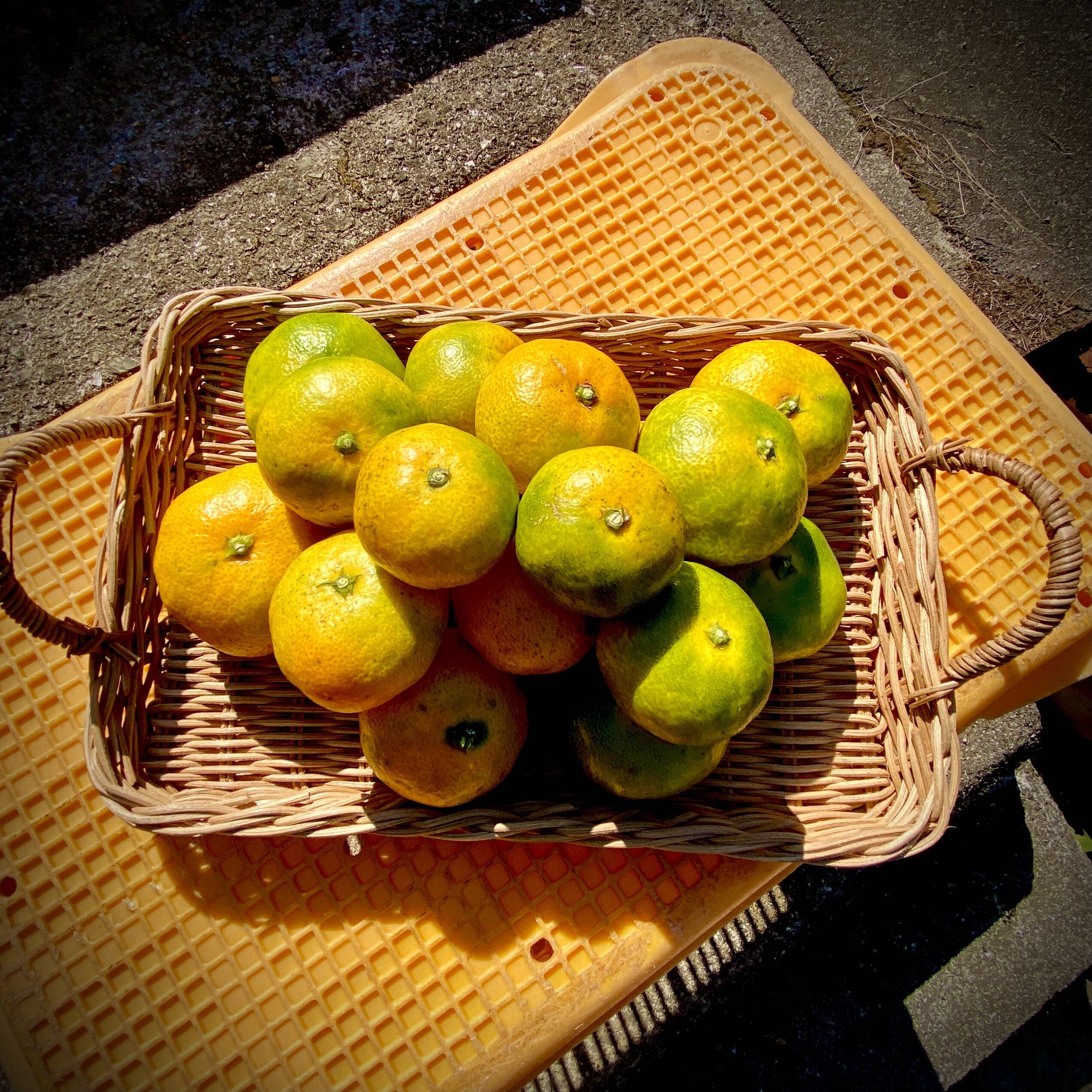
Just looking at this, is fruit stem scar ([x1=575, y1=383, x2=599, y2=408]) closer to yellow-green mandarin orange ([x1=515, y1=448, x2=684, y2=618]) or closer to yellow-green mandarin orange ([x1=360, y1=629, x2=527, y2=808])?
yellow-green mandarin orange ([x1=515, y1=448, x2=684, y2=618])

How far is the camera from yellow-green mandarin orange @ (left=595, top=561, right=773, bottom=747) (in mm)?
1101

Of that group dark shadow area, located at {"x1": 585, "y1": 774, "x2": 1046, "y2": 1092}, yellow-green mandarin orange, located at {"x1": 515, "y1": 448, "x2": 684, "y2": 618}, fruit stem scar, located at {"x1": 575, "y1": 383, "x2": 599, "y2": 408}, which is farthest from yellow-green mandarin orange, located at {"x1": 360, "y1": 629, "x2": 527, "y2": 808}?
dark shadow area, located at {"x1": 585, "y1": 774, "x2": 1046, "y2": 1092}

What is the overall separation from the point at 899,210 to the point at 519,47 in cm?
169

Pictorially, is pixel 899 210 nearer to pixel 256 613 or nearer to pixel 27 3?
pixel 256 613

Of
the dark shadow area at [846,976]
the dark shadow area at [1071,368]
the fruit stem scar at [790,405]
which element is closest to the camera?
the fruit stem scar at [790,405]

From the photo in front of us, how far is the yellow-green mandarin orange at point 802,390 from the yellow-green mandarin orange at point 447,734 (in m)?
0.74

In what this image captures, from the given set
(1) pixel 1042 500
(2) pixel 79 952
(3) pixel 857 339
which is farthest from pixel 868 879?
(2) pixel 79 952

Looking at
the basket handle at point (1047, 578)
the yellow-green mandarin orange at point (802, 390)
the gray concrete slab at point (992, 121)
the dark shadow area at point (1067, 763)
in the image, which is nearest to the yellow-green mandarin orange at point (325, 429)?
the yellow-green mandarin orange at point (802, 390)

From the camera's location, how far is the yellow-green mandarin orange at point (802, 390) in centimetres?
143

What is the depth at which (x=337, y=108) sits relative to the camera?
2953 mm

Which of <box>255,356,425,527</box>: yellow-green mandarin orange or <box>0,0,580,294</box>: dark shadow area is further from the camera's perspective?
<box>0,0,580,294</box>: dark shadow area

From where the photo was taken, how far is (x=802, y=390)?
1438mm

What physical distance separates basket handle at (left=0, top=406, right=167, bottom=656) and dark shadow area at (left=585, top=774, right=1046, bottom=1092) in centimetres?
172

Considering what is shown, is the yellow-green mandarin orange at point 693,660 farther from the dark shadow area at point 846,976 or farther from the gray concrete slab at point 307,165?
the gray concrete slab at point 307,165
